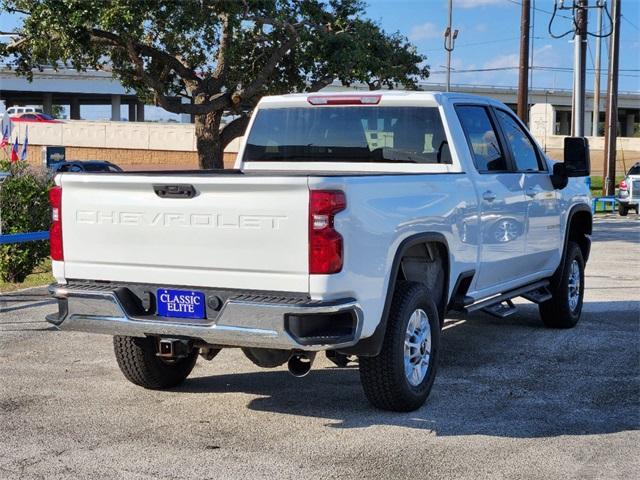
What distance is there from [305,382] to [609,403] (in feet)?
7.13

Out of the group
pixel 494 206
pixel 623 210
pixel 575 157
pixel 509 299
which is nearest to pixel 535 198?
pixel 575 157

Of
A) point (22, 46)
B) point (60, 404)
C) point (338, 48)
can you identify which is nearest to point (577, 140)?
point (60, 404)

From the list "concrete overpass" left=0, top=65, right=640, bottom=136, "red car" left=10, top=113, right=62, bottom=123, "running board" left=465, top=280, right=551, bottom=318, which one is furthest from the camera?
"concrete overpass" left=0, top=65, right=640, bottom=136

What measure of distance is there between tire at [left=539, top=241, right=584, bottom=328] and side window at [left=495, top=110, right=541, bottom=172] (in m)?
1.14

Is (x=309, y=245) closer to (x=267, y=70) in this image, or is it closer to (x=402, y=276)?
(x=402, y=276)

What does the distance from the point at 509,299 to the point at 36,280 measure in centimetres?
743

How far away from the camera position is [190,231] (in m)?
6.04

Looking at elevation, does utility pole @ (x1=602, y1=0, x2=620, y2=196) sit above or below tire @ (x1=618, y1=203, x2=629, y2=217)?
above

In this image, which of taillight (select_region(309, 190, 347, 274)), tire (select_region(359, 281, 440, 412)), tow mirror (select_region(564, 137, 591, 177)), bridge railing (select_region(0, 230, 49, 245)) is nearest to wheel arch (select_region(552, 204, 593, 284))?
tow mirror (select_region(564, 137, 591, 177))

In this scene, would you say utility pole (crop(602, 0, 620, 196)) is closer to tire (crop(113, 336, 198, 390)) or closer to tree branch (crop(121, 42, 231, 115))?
tree branch (crop(121, 42, 231, 115))

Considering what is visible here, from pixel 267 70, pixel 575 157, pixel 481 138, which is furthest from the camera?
pixel 267 70

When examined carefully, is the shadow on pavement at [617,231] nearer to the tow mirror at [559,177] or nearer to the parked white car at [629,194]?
the parked white car at [629,194]

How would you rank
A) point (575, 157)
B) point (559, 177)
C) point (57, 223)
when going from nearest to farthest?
point (57, 223) → point (575, 157) → point (559, 177)

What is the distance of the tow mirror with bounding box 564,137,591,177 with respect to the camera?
29.7 feet
